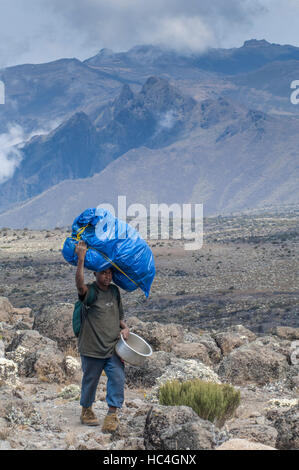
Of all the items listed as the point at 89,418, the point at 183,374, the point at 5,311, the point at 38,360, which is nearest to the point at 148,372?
the point at 183,374

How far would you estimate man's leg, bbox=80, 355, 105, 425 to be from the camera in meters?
6.84

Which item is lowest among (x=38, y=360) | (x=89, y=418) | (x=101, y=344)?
(x=38, y=360)

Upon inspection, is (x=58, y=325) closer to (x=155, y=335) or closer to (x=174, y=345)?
(x=155, y=335)

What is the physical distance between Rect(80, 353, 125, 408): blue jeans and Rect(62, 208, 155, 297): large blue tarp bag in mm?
807

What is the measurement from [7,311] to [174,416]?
13.0 meters

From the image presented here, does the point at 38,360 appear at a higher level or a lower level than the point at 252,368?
higher

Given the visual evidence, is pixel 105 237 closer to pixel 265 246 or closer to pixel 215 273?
pixel 215 273

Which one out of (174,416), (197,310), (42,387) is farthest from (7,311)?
(197,310)

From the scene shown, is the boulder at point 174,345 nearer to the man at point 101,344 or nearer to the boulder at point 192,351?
the boulder at point 192,351

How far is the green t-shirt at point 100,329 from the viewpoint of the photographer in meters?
6.77

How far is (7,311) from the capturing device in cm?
1814

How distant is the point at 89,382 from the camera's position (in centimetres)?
690

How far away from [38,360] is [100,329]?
315 centimetres
